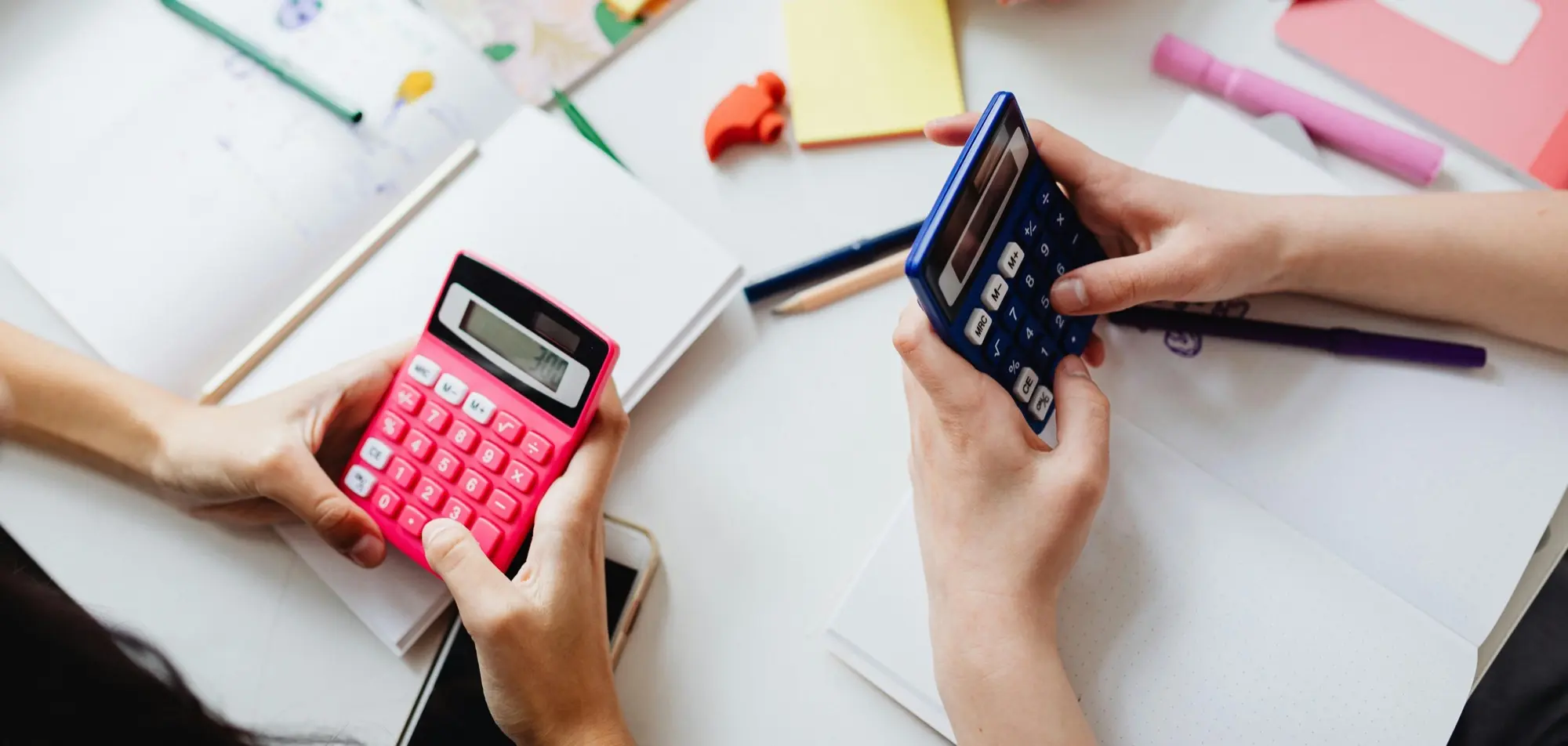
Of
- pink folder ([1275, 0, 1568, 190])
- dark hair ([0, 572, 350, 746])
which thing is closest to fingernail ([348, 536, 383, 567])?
dark hair ([0, 572, 350, 746])

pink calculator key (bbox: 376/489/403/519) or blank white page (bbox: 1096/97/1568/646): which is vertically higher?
blank white page (bbox: 1096/97/1568/646)

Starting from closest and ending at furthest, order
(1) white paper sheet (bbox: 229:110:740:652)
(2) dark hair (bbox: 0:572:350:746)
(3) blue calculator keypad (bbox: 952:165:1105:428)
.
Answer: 1. (2) dark hair (bbox: 0:572:350:746)
2. (3) blue calculator keypad (bbox: 952:165:1105:428)
3. (1) white paper sheet (bbox: 229:110:740:652)

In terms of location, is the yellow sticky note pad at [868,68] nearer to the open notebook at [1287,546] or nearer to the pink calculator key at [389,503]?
the open notebook at [1287,546]

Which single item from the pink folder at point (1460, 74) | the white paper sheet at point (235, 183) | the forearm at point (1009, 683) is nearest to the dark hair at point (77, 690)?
the white paper sheet at point (235, 183)

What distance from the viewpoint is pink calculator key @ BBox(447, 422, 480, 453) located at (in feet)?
1.59

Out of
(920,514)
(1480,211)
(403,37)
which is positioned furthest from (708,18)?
(1480,211)

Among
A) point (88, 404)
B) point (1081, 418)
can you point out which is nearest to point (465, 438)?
point (88, 404)

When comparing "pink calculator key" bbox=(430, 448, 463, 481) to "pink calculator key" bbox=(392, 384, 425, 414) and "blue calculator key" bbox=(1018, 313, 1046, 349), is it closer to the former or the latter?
"pink calculator key" bbox=(392, 384, 425, 414)

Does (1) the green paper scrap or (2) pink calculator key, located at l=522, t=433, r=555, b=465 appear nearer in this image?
(2) pink calculator key, located at l=522, t=433, r=555, b=465

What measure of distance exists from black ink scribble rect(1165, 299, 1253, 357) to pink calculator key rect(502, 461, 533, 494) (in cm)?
37

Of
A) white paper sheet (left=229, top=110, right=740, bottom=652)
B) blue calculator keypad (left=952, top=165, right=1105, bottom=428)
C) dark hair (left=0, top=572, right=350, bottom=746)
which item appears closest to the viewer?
dark hair (left=0, top=572, right=350, bottom=746)

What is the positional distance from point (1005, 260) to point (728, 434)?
0.19m

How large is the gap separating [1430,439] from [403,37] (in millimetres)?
665

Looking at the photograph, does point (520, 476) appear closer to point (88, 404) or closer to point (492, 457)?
point (492, 457)
